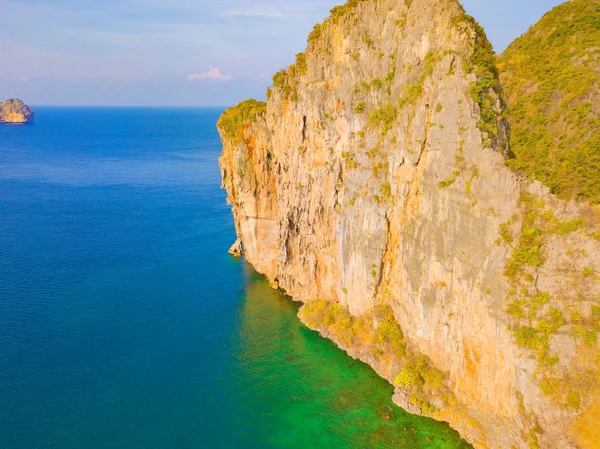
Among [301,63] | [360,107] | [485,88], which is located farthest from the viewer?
[301,63]

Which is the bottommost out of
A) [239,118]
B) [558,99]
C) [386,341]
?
[386,341]

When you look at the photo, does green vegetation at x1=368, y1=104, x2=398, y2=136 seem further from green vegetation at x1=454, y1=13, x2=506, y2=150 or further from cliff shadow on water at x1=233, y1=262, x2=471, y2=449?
cliff shadow on water at x1=233, y1=262, x2=471, y2=449

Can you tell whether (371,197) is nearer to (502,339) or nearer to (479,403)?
(502,339)

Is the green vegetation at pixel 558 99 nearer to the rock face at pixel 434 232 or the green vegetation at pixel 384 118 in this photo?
the rock face at pixel 434 232

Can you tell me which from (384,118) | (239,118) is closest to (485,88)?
(384,118)

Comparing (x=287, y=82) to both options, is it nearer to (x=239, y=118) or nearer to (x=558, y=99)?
(x=239, y=118)

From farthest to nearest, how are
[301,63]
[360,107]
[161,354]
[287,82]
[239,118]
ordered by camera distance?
[239,118], [287,82], [301,63], [161,354], [360,107]

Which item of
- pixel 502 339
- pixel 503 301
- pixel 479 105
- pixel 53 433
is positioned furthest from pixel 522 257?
pixel 53 433
